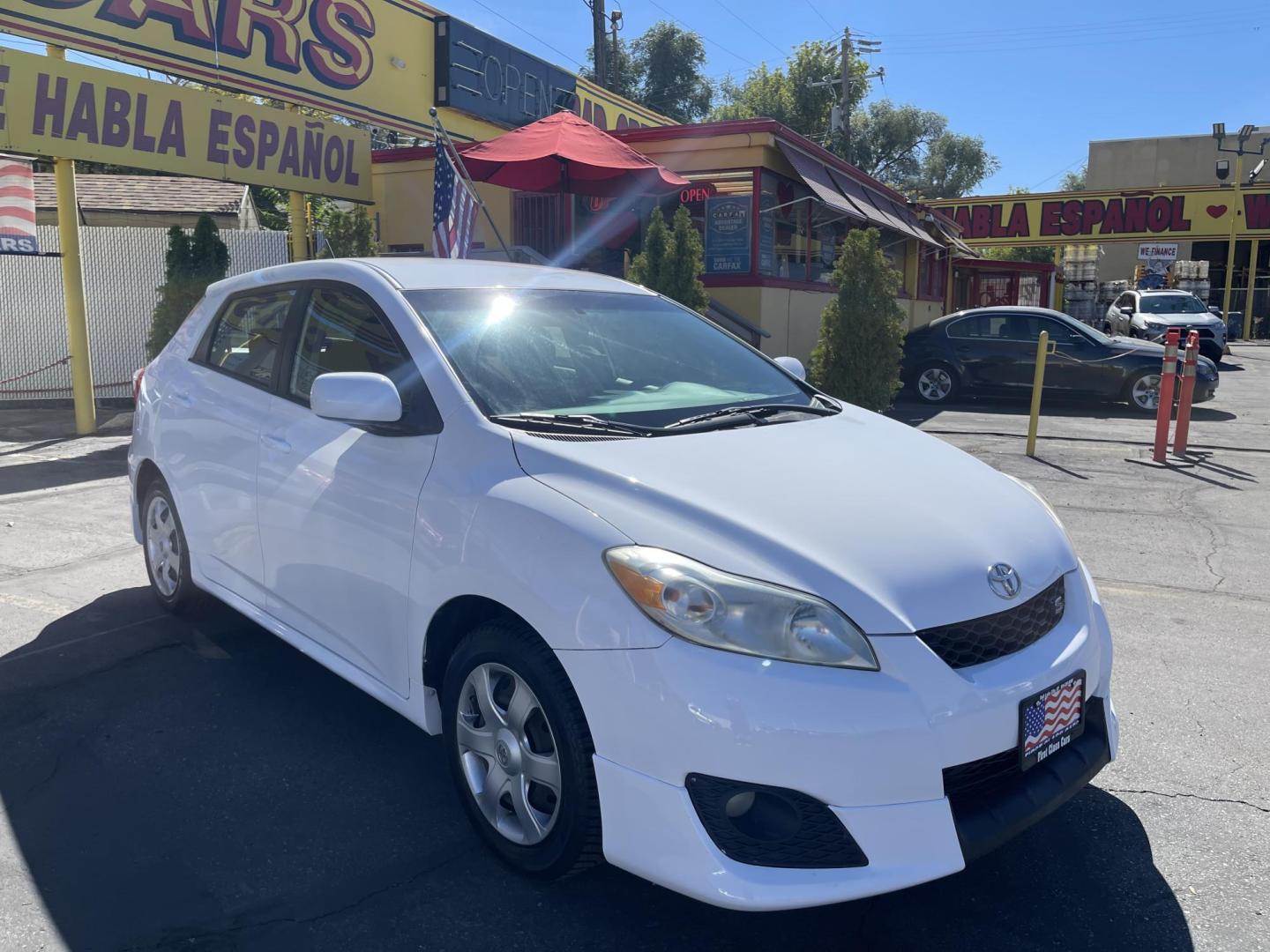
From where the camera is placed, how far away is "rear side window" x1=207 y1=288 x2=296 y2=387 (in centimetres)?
412

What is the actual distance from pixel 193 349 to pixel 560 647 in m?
3.03

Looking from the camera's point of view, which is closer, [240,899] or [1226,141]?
[240,899]

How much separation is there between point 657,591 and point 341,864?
4.40ft

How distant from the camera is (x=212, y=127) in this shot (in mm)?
11797

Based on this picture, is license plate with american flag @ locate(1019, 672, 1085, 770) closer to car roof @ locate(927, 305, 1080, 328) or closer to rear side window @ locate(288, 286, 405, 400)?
rear side window @ locate(288, 286, 405, 400)

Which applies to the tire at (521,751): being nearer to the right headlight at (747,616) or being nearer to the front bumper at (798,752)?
the front bumper at (798,752)

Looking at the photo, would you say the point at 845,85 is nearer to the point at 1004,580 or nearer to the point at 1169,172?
the point at 1169,172

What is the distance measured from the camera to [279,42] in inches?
496

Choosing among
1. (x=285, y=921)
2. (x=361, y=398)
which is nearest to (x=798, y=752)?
(x=285, y=921)

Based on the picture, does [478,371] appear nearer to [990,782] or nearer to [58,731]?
[990,782]

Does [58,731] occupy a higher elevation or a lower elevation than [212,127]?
lower

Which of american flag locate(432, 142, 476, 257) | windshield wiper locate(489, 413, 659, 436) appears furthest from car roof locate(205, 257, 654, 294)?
american flag locate(432, 142, 476, 257)

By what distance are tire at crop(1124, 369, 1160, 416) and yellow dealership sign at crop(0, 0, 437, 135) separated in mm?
10437

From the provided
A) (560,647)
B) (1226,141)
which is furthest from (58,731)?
(1226,141)
